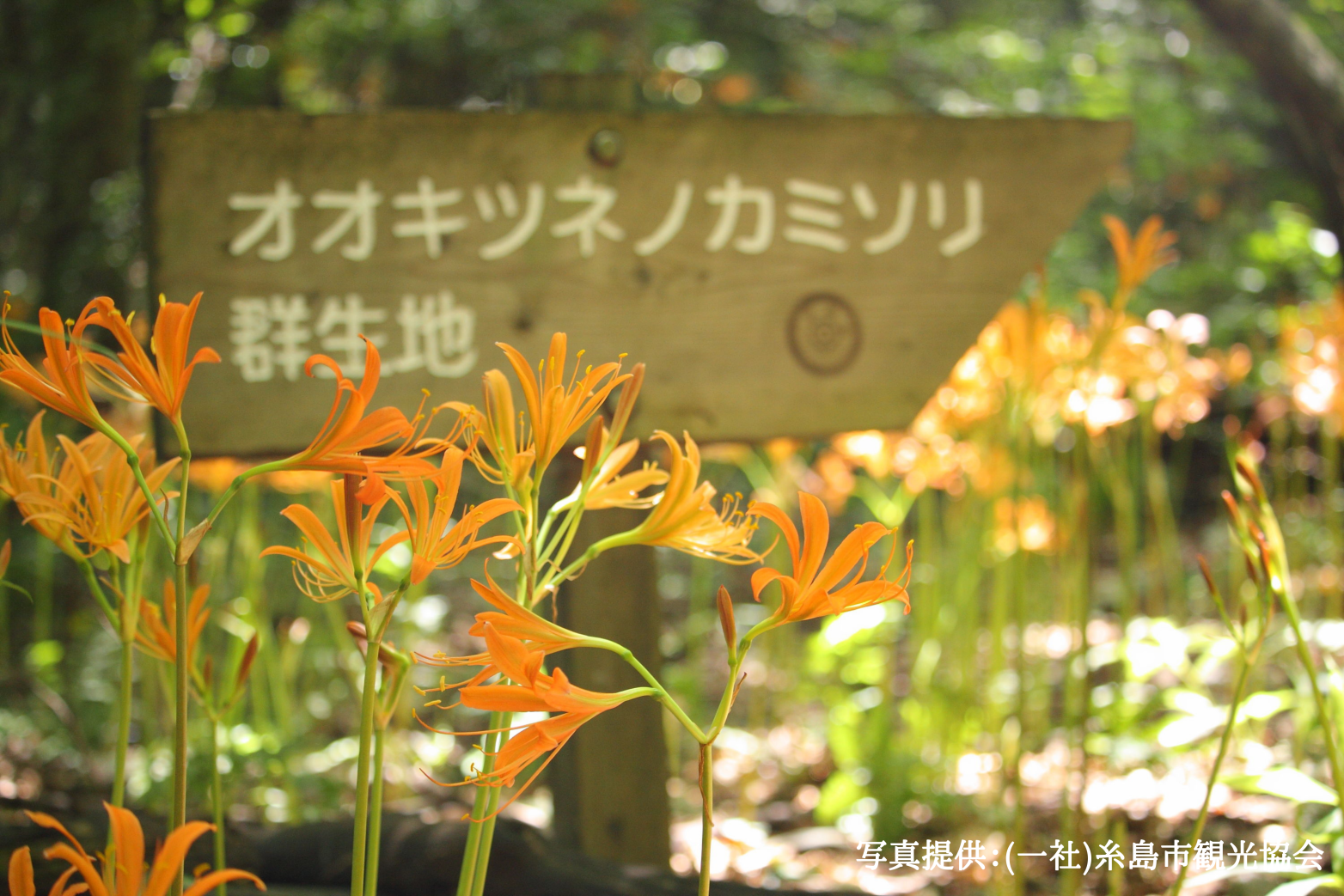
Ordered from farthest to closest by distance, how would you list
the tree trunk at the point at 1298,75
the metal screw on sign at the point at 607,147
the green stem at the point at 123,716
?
Answer: 1. the tree trunk at the point at 1298,75
2. the metal screw on sign at the point at 607,147
3. the green stem at the point at 123,716

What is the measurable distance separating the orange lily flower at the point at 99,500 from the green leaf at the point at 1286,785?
91cm

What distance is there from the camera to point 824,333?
48.7 inches

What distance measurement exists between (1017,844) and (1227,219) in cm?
402

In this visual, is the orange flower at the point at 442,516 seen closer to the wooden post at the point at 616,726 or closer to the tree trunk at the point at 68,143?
the wooden post at the point at 616,726

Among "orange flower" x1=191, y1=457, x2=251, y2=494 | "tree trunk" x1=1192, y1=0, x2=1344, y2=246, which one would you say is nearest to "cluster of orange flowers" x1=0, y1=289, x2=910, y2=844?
"orange flower" x1=191, y1=457, x2=251, y2=494

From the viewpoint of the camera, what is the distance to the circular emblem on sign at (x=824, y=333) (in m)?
1.23

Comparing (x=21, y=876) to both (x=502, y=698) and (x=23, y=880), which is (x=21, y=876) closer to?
(x=23, y=880)

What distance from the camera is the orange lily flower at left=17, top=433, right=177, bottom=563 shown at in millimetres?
520

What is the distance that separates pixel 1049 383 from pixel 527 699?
111cm

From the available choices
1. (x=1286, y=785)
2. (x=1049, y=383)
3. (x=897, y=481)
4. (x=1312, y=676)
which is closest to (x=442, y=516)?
(x=1312, y=676)

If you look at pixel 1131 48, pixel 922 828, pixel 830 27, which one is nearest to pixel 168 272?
pixel 922 828

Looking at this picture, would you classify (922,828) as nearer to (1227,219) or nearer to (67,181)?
(67,181)

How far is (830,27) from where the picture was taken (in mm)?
3623

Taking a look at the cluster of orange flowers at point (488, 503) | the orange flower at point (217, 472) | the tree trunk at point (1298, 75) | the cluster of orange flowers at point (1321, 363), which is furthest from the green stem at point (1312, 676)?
the tree trunk at point (1298, 75)
